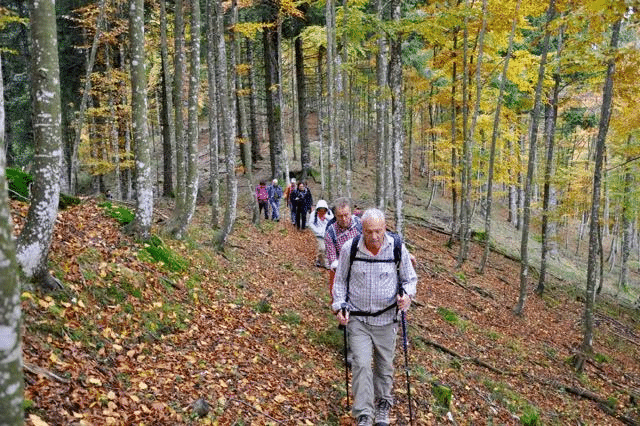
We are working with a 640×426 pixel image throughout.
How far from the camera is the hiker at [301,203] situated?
17016 millimetres

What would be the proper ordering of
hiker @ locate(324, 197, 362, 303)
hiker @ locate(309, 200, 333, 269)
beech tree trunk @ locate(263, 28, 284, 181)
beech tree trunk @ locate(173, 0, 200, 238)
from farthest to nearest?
beech tree trunk @ locate(263, 28, 284, 181)
hiker @ locate(309, 200, 333, 269)
beech tree trunk @ locate(173, 0, 200, 238)
hiker @ locate(324, 197, 362, 303)

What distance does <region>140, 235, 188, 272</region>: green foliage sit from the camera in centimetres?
772

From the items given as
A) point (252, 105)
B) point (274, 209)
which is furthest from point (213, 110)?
point (252, 105)

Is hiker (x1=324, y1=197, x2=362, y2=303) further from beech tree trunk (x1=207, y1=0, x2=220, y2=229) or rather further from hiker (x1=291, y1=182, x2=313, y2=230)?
hiker (x1=291, y1=182, x2=313, y2=230)

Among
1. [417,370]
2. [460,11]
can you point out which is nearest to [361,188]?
[460,11]

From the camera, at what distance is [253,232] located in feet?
51.1

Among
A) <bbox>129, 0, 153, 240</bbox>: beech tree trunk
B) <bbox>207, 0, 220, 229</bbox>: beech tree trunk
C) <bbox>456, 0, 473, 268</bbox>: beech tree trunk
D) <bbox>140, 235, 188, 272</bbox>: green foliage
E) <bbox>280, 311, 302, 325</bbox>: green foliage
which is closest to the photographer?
<bbox>129, 0, 153, 240</bbox>: beech tree trunk

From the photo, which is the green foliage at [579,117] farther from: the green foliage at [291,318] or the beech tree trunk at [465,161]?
the green foliage at [291,318]

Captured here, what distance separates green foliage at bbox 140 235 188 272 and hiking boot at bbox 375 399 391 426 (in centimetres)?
449

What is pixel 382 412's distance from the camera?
5.04 meters

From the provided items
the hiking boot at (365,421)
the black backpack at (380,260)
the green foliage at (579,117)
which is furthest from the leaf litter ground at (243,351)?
the green foliage at (579,117)

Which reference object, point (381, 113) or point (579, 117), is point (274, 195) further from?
point (579, 117)

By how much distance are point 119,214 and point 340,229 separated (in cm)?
444

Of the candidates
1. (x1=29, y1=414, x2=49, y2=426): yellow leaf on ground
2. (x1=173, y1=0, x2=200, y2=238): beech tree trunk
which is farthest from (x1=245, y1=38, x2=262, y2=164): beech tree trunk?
(x1=29, y1=414, x2=49, y2=426): yellow leaf on ground
